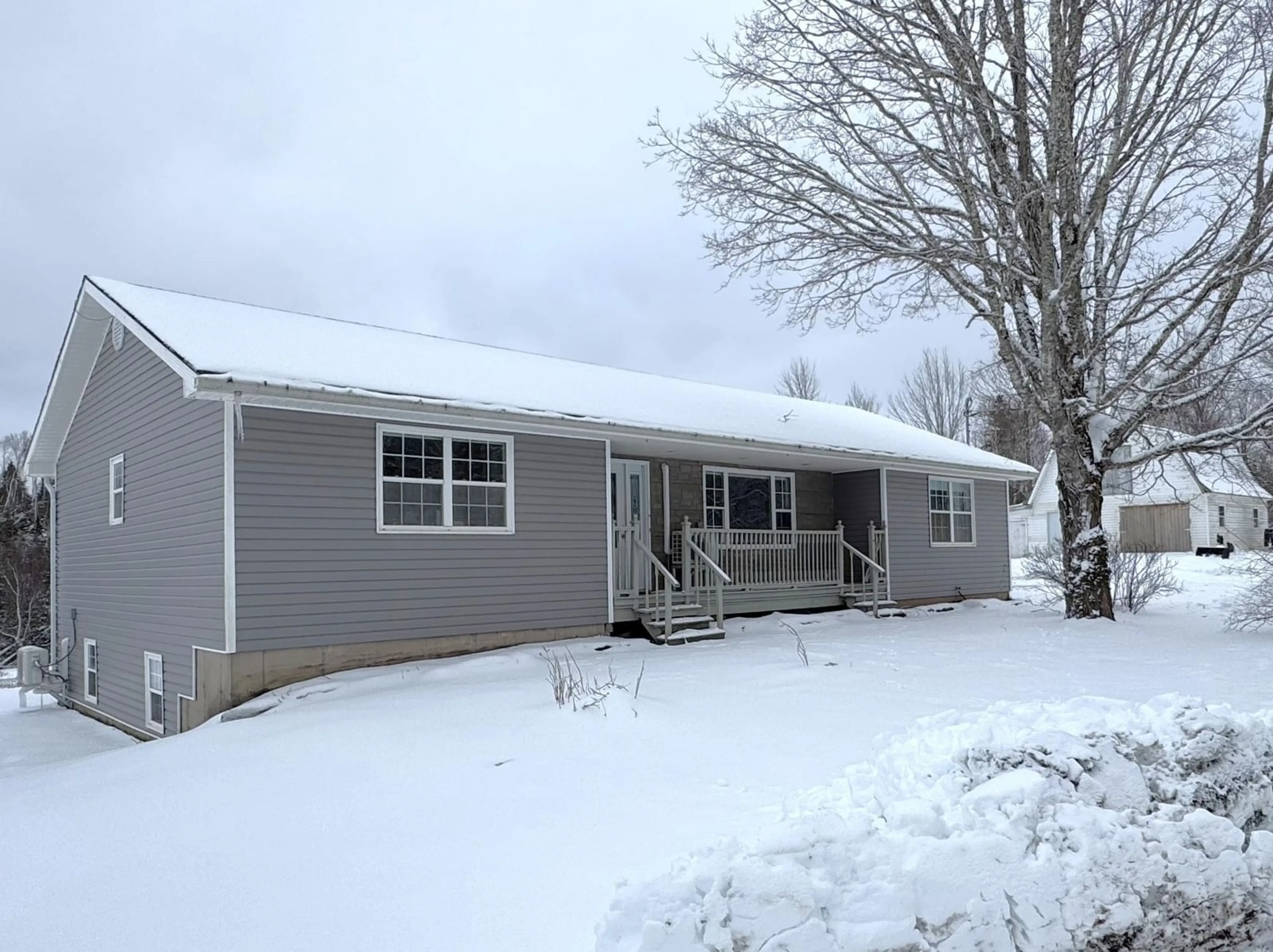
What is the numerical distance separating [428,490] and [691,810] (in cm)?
647

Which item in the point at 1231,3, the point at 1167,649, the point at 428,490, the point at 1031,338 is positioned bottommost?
the point at 1167,649

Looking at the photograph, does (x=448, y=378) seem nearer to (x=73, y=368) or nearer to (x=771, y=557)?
(x=771, y=557)

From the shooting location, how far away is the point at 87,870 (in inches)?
169

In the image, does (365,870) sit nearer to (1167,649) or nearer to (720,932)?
(720,932)

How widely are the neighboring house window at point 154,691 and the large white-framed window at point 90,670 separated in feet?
9.97

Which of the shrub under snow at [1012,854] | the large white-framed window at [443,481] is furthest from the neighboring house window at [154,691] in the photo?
the shrub under snow at [1012,854]

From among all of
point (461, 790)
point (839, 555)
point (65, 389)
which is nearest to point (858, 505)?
point (839, 555)

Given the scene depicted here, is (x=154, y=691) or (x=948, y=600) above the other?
(x=948, y=600)

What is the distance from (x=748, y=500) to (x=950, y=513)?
4.74m

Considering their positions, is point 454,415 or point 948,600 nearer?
point 454,415

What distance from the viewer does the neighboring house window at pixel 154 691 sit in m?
10.5

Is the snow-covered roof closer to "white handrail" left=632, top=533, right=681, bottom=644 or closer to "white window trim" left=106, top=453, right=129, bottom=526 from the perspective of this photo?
"white handrail" left=632, top=533, right=681, bottom=644

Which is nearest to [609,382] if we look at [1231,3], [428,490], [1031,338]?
[428,490]

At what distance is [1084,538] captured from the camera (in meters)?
13.2
